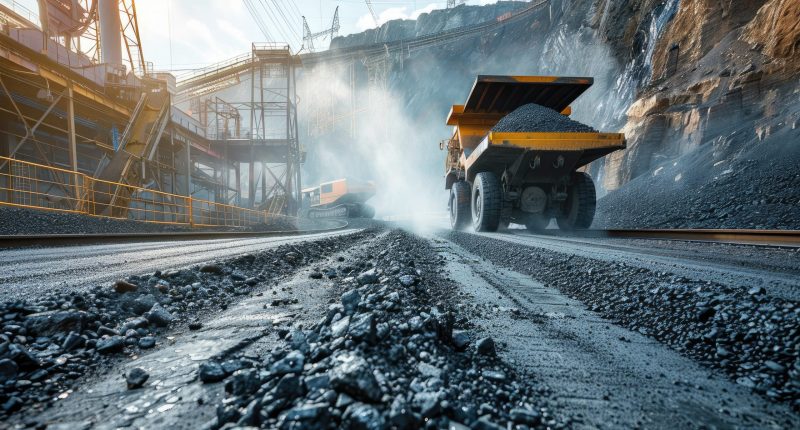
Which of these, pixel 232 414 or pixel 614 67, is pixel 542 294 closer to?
pixel 232 414

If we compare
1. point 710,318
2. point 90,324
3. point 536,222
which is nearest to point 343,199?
point 536,222

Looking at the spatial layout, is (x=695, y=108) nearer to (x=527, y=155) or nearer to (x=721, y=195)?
(x=721, y=195)

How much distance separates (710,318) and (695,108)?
11960mm

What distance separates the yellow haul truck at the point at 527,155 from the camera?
5.50 meters

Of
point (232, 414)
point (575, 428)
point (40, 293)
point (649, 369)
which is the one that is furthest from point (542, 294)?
point (40, 293)

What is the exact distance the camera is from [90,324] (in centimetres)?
146

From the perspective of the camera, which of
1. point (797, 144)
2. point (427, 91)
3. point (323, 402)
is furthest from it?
point (427, 91)

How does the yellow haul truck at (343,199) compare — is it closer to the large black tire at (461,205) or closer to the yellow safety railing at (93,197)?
the yellow safety railing at (93,197)

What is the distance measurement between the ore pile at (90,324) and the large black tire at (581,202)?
617 cm

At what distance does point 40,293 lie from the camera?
1938 millimetres

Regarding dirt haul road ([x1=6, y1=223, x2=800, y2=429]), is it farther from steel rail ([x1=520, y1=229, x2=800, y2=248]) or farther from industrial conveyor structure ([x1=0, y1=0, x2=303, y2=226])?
industrial conveyor structure ([x1=0, y1=0, x2=303, y2=226])

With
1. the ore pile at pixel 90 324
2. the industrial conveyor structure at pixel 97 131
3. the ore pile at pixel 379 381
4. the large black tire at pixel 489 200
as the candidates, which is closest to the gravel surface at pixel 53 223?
the industrial conveyor structure at pixel 97 131

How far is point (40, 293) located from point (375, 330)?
2271 millimetres

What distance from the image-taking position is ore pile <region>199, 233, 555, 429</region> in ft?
2.44
